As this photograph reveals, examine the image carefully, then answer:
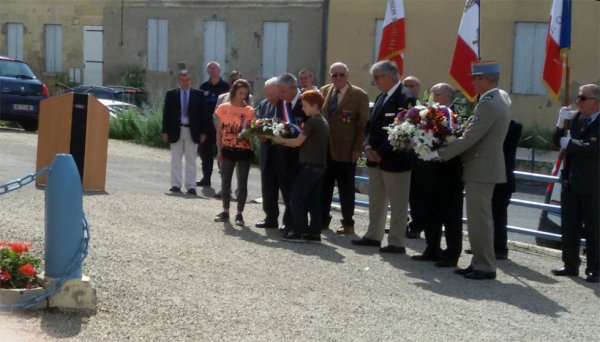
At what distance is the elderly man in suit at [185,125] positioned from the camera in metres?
13.8

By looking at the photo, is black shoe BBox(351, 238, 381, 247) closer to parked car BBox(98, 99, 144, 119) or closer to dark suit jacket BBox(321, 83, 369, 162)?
dark suit jacket BBox(321, 83, 369, 162)

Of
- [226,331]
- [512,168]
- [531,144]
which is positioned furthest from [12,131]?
[226,331]

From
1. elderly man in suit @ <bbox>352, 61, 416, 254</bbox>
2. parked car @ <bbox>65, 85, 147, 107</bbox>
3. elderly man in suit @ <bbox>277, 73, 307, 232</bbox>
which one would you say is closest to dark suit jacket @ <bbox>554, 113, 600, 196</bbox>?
elderly man in suit @ <bbox>352, 61, 416, 254</bbox>

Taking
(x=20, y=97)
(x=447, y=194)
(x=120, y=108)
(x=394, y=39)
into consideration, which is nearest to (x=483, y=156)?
(x=447, y=194)

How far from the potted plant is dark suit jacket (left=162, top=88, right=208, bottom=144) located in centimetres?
687

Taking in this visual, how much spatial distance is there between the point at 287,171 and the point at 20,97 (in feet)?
44.3

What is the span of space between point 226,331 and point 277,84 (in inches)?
185

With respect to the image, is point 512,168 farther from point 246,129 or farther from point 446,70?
point 446,70

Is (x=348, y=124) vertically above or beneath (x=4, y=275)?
above

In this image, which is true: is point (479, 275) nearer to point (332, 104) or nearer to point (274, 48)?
point (332, 104)

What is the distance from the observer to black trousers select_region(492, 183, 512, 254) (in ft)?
32.8

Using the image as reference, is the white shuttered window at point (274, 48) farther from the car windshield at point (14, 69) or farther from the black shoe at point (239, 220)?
the black shoe at point (239, 220)

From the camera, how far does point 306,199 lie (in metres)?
10.2

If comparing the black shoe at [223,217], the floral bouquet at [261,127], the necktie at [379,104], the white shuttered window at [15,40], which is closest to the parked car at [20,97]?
the black shoe at [223,217]
